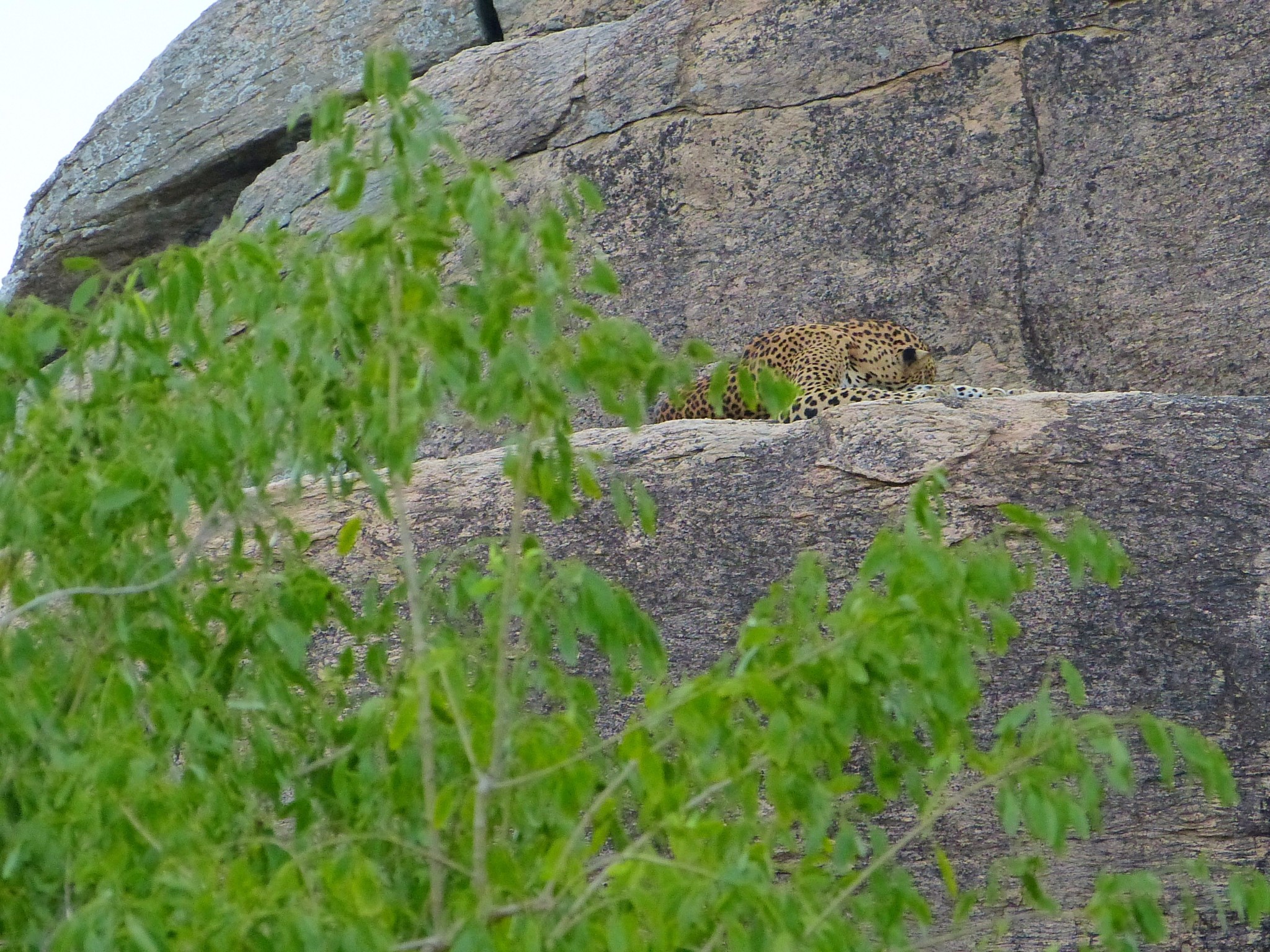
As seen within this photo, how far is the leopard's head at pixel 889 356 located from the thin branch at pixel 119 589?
578 centimetres

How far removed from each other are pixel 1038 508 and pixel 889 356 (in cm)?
305

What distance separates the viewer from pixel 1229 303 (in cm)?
852

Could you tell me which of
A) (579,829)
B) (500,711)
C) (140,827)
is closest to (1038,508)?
(500,711)

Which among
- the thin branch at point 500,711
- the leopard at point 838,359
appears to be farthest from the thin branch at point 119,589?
the leopard at point 838,359

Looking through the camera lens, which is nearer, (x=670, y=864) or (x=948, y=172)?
(x=670, y=864)

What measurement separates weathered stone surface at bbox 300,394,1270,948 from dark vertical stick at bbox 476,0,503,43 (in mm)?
6050

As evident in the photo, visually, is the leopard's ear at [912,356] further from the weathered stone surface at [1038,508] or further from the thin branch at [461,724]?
the thin branch at [461,724]

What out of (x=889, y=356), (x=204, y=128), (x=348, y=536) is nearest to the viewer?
(x=348, y=536)

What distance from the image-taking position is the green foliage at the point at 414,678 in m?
2.64

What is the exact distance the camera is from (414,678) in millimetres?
2721

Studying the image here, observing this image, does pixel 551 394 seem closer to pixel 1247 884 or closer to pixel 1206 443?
pixel 1247 884

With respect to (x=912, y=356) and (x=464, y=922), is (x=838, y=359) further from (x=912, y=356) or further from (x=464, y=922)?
(x=464, y=922)

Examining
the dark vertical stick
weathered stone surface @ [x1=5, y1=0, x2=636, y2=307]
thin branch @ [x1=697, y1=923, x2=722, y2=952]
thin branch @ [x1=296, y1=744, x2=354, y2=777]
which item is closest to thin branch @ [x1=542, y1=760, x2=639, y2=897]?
thin branch @ [x1=697, y1=923, x2=722, y2=952]

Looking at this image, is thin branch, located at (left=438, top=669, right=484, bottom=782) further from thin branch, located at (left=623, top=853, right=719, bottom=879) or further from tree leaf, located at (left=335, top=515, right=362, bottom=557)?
tree leaf, located at (left=335, top=515, right=362, bottom=557)
